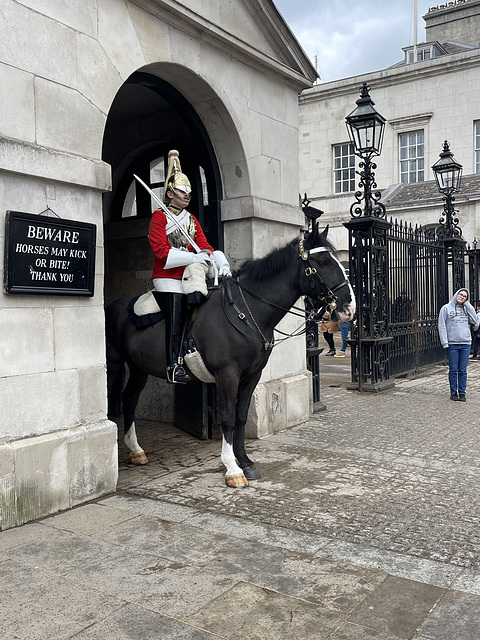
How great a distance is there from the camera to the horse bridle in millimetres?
5484

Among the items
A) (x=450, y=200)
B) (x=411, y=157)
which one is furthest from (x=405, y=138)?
(x=450, y=200)

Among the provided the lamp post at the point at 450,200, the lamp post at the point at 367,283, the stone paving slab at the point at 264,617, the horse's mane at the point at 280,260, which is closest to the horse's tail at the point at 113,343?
the horse's mane at the point at 280,260

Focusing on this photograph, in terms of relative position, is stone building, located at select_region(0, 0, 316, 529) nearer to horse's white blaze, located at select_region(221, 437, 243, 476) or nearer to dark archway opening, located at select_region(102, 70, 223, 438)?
dark archway opening, located at select_region(102, 70, 223, 438)

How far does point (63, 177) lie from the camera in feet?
16.0

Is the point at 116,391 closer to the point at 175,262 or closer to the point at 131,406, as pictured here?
the point at 131,406

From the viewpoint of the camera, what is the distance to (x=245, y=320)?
5555mm

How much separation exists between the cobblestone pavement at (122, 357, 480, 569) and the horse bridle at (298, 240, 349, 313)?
159 cm

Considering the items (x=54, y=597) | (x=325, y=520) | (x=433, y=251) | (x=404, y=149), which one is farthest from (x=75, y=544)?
(x=404, y=149)

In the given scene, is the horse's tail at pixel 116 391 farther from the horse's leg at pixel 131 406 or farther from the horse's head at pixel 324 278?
the horse's head at pixel 324 278

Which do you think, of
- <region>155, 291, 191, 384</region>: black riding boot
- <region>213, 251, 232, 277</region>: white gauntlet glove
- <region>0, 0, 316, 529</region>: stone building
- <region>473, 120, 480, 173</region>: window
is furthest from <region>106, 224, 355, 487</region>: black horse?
<region>473, 120, 480, 173</region>: window

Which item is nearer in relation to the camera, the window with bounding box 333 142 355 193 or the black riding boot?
the black riding boot

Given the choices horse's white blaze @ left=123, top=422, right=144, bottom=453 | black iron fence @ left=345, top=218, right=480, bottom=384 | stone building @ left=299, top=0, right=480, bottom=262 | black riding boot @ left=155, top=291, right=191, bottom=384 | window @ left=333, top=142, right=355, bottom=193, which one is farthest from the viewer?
window @ left=333, top=142, right=355, bottom=193

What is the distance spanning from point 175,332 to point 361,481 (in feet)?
7.07

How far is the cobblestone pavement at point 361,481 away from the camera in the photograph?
4352 millimetres
